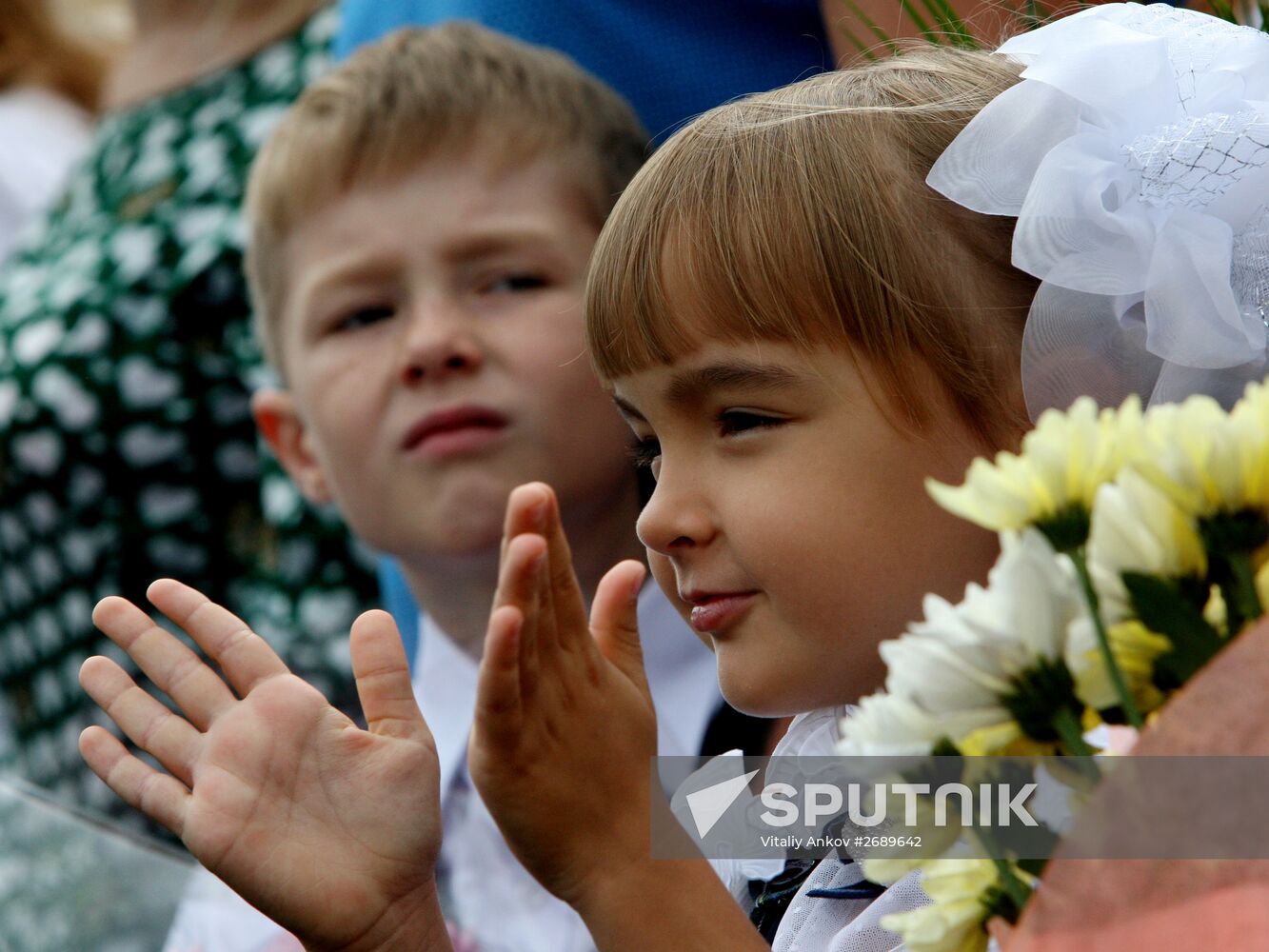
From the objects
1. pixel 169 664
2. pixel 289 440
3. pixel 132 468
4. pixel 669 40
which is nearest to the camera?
pixel 169 664

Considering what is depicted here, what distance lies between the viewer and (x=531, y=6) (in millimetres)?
2373

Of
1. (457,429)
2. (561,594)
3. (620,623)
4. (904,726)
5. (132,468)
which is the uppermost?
(904,726)

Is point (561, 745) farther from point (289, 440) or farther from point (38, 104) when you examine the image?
point (38, 104)

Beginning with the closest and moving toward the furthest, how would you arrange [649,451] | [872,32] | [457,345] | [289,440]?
[649,451], [872,32], [457,345], [289,440]

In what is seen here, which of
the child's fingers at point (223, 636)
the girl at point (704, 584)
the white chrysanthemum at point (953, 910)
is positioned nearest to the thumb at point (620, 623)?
the girl at point (704, 584)

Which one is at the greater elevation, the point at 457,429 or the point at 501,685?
the point at 501,685

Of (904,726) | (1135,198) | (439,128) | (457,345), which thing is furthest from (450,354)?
(904,726)

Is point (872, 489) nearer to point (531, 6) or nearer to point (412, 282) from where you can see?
point (412, 282)

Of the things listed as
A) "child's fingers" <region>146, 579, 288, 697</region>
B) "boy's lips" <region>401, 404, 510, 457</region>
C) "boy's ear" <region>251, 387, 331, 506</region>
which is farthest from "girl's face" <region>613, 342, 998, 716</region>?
"boy's ear" <region>251, 387, 331, 506</region>

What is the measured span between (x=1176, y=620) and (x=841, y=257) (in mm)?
586

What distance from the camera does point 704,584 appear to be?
131cm

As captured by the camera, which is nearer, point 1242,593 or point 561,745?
point 1242,593

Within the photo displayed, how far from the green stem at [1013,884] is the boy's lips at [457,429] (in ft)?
4.08

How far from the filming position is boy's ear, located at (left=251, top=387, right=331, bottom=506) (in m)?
2.37
